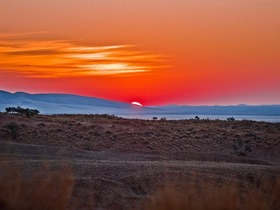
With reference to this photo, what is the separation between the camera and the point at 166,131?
130 ft

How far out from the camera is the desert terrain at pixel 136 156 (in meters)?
14.2

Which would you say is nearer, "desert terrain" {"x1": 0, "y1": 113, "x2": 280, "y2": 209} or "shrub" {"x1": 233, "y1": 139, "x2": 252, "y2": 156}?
"desert terrain" {"x1": 0, "y1": 113, "x2": 280, "y2": 209}

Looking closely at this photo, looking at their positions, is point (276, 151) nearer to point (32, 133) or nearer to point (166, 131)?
point (166, 131)

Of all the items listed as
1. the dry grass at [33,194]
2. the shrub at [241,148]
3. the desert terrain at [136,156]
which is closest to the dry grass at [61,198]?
the dry grass at [33,194]

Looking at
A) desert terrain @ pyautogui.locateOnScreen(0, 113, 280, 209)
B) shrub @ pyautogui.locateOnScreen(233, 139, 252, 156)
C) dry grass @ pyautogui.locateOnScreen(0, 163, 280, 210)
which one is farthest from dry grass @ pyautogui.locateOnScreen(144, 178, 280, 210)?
shrub @ pyautogui.locateOnScreen(233, 139, 252, 156)

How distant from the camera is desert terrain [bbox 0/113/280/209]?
14.2 m

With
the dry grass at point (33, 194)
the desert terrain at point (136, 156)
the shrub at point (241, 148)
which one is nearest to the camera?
the dry grass at point (33, 194)

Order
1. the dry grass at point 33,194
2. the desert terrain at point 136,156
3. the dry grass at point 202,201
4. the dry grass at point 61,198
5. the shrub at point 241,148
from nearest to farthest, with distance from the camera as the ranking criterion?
the dry grass at point 33,194
the dry grass at point 61,198
the dry grass at point 202,201
the desert terrain at point 136,156
the shrub at point 241,148

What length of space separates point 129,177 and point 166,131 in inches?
933

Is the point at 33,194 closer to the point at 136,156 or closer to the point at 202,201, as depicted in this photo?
the point at 202,201

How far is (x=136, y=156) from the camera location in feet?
88.7

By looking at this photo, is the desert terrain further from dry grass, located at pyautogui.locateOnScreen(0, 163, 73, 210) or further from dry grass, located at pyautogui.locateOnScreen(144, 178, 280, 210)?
dry grass, located at pyautogui.locateOnScreen(0, 163, 73, 210)

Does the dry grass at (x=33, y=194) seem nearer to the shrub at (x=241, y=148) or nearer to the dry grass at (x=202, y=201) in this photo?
the dry grass at (x=202, y=201)

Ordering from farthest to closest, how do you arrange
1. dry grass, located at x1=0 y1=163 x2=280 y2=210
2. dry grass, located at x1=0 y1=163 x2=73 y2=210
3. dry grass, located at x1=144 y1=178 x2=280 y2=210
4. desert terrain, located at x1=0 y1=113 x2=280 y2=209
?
desert terrain, located at x1=0 y1=113 x2=280 y2=209
dry grass, located at x1=144 y1=178 x2=280 y2=210
dry grass, located at x1=0 y1=163 x2=280 y2=210
dry grass, located at x1=0 y1=163 x2=73 y2=210
